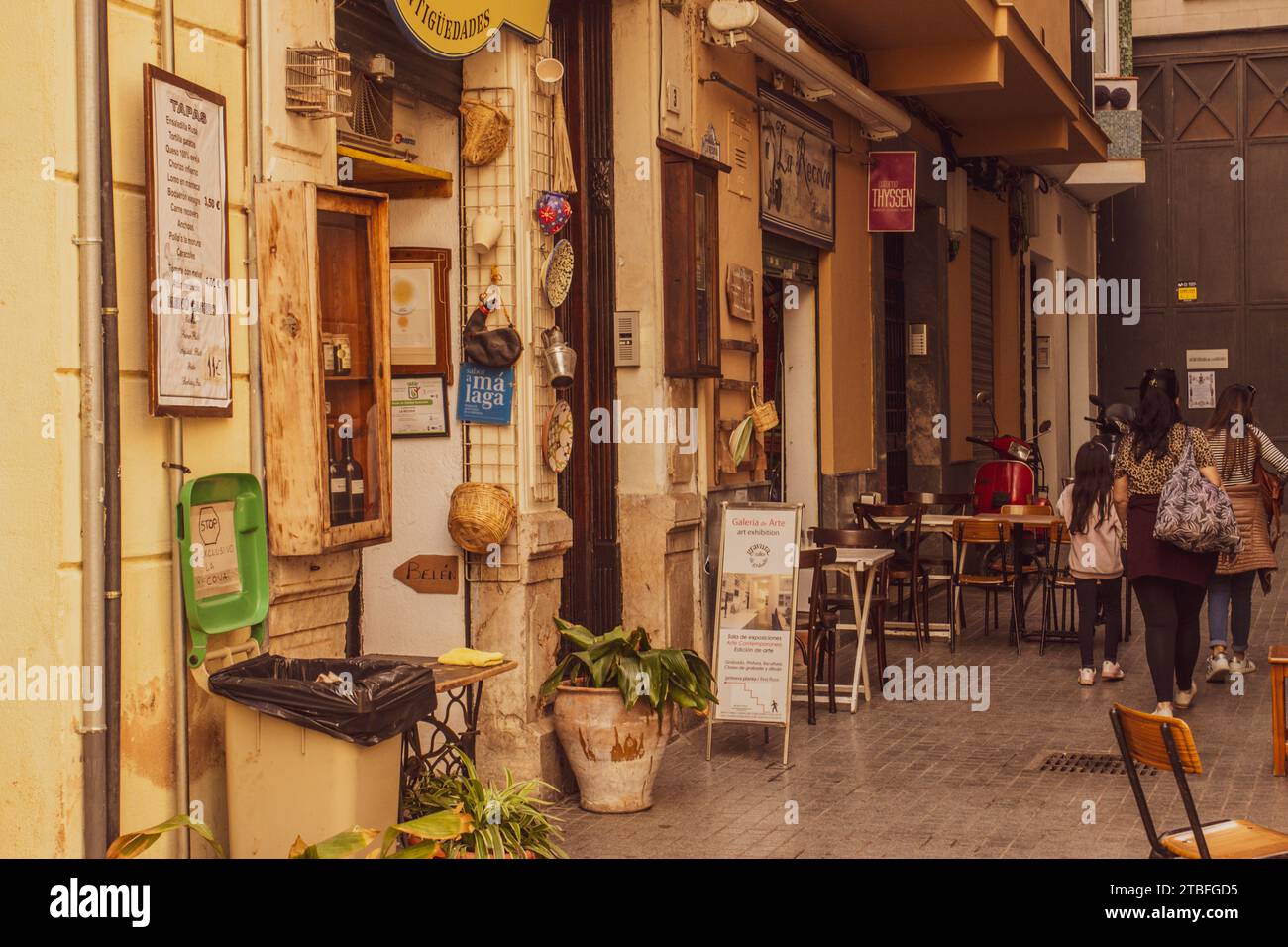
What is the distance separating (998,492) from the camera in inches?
586

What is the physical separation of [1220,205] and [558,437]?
19042mm

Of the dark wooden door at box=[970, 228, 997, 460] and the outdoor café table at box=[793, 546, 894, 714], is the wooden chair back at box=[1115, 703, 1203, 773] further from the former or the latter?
the dark wooden door at box=[970, 228, 997, 460]

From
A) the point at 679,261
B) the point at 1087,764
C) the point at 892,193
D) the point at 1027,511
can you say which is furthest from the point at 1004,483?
the point at 679,261

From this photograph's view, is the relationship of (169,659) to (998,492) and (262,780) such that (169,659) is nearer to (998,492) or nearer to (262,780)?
(262,780)

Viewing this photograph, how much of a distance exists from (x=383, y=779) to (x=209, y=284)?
5.41 feet

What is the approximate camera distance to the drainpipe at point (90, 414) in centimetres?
448

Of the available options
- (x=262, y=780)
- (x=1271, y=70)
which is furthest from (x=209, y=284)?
(x=1271, y=70)

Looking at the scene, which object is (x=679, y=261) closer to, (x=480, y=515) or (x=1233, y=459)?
(x=480, y=515)

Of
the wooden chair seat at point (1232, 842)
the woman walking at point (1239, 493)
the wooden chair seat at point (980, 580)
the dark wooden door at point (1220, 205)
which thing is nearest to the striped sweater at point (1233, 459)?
the woman walking at point (1239, 493)

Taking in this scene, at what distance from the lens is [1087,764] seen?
27.0ft

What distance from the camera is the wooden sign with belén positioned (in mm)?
7469

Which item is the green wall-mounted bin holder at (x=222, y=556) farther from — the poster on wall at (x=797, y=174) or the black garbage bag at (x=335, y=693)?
the poster on wall at (x=797, y=174)

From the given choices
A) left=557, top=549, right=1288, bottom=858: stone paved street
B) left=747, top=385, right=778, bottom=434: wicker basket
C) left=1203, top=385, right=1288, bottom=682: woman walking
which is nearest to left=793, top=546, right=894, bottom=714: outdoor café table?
left=557, top=549, right=1288, bottom=858: stone paved street

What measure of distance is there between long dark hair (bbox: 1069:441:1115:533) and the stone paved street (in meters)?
1.13
